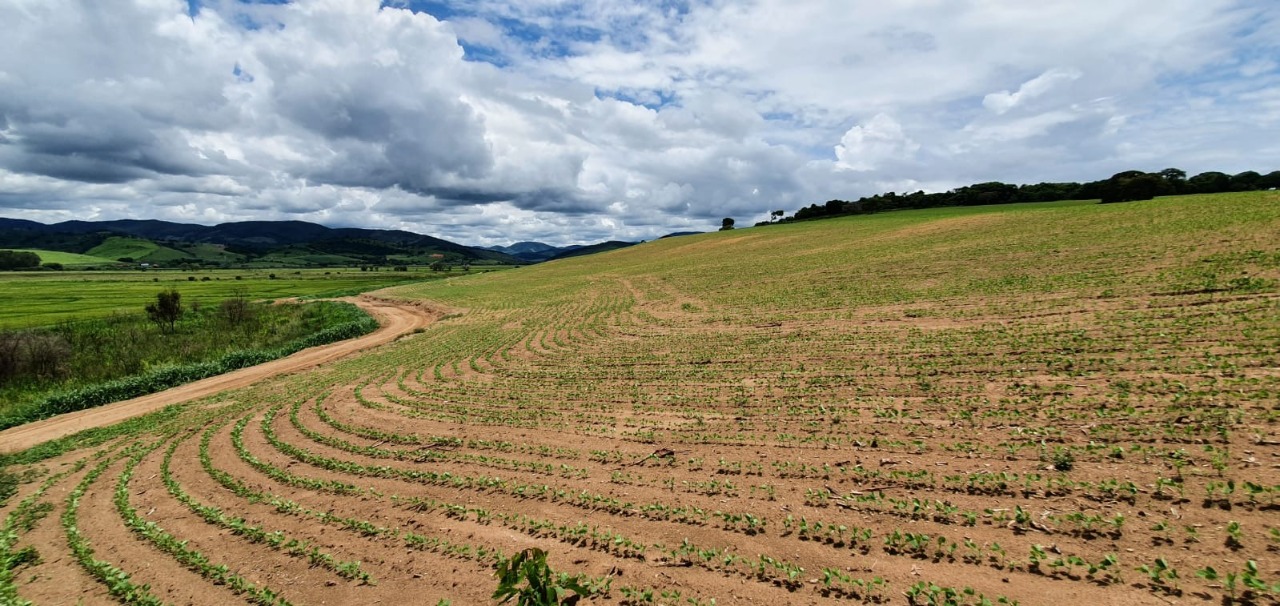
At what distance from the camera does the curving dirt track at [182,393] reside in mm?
18094

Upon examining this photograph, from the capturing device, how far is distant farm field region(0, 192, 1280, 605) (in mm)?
7109

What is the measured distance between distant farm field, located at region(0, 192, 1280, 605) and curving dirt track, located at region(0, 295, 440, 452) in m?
2.45

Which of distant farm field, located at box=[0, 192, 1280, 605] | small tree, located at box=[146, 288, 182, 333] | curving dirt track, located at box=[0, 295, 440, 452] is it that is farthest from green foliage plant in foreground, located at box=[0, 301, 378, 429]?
distant farm field, located at box=[0, 192, 1280, 605]

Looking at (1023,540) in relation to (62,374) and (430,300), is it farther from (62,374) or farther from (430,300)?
(430,300)

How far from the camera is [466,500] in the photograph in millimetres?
10375

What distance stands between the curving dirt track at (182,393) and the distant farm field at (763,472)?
→ 8.04 feet

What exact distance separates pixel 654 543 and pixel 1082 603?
5680mm

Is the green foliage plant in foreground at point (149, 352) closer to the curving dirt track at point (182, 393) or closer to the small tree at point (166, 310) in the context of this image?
the curving dirt track at point (182, 393)

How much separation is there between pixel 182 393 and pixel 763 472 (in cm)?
2807

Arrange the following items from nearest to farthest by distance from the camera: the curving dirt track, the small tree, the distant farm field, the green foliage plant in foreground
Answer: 1. the distant farm field
2. the curving dirt track
3. the green foliage plant in foreground
4. the small tree

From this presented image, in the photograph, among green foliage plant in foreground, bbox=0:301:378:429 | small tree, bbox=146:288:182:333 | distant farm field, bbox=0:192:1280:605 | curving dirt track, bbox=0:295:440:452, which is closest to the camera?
distant farm field, bbox=0:192:1280:605

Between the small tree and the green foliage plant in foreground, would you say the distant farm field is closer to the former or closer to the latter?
the green foliage plant in foreground

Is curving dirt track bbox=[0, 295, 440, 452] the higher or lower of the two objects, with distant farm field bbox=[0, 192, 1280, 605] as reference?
lower

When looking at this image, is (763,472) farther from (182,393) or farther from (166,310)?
(166,310)
